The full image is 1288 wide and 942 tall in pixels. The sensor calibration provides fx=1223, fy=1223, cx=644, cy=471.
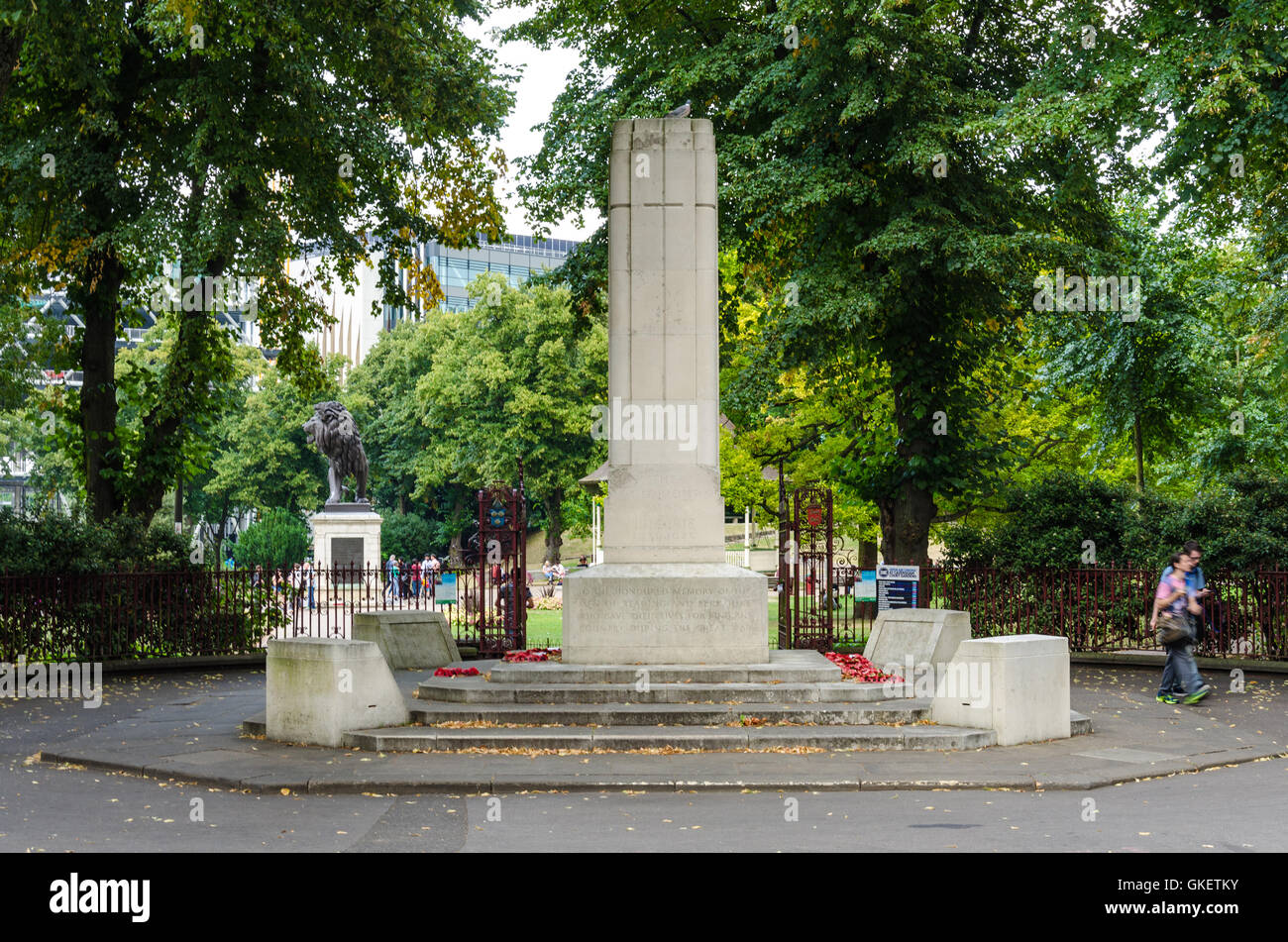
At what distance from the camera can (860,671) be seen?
14.3 meters

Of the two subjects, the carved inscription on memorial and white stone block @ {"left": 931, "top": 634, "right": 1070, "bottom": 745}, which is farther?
the carved inscription on memorial

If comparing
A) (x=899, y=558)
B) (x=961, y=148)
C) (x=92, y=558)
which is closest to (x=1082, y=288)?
(x=961, y=148)

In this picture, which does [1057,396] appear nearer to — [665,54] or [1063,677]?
[665,54]

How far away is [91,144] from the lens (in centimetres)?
2083

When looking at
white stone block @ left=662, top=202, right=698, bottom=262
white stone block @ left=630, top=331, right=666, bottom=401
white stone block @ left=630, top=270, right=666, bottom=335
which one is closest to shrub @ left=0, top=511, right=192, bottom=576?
white stone block @ left=630, top=331, right=666, bottom=401

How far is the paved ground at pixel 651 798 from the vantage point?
317 inches

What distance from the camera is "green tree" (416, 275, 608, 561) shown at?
55656mm

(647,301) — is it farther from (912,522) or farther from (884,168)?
(912,522)

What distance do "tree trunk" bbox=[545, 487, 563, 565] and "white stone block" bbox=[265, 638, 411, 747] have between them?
44.7 metres

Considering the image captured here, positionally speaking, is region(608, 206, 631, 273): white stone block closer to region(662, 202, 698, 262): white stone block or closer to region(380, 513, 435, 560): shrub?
region(662, 202, 698, 262): white stone block

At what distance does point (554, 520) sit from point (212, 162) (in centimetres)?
3927

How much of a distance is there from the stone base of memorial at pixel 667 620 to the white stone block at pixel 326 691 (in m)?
2.44

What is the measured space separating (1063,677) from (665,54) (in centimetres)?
1557

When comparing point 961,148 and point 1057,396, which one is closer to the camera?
point 961,148
